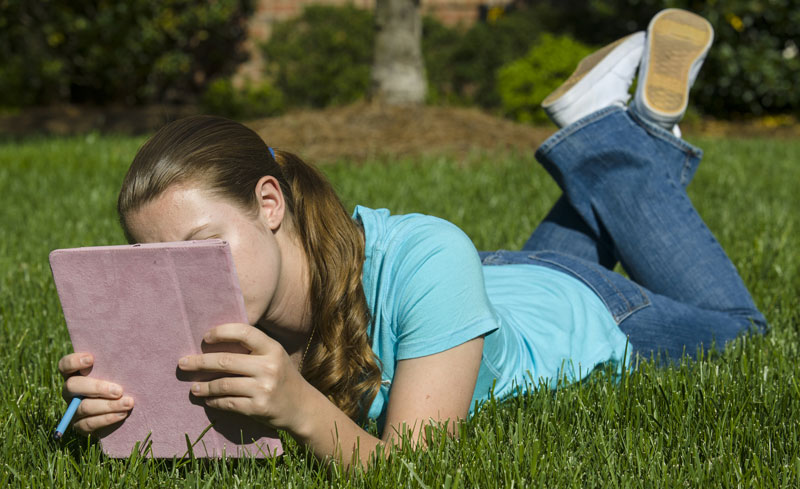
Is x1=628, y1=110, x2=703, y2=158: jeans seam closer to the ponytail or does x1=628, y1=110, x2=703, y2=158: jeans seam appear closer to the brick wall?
the ponytail

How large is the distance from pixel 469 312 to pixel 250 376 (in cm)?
57

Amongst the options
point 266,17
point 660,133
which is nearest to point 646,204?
point 660,133

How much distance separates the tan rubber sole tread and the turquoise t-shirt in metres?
0.81

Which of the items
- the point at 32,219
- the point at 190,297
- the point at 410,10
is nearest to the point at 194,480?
the point at 190,297

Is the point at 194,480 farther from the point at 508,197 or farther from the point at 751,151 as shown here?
the point at 751,151

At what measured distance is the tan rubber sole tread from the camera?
3012 mm

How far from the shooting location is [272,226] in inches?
76.5

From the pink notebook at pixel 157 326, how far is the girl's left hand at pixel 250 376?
0.11ft

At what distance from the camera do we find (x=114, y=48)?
10758mm

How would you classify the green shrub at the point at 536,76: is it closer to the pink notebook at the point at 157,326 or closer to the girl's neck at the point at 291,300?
the girl's neck at the point at 291,300

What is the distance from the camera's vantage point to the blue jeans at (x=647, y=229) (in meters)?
2.79

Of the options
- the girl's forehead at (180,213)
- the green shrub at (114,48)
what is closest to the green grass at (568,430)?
Answer: the girl's forehead at (180,213)

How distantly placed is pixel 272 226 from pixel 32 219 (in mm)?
3570

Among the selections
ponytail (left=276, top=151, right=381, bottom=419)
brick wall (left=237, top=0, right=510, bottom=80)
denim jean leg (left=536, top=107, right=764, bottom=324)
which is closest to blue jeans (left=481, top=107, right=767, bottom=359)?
denim jean leg (left=536, top=107, right=764, bottom=324)
